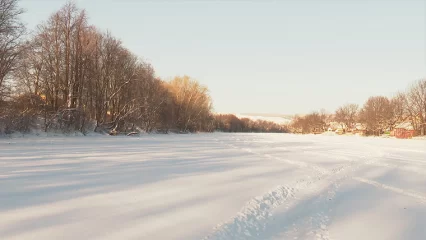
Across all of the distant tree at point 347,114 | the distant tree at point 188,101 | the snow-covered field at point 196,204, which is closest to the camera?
the snow-covered field at point 196,204

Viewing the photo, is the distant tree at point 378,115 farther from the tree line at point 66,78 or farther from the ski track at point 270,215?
the ski track at point 270,215

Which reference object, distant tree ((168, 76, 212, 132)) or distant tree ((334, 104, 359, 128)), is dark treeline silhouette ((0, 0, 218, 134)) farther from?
distant tree ((334, 104, 359, 128))

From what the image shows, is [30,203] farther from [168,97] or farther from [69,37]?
[168,97]

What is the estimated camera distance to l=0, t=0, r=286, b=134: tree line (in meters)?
19.4

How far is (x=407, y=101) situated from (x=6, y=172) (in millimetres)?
70772

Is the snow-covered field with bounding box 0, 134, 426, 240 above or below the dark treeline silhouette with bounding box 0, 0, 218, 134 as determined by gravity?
below

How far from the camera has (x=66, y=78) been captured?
88.1ft

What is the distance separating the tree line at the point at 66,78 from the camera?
1944cm

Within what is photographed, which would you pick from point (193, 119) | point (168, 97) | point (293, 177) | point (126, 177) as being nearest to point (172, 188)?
point (126, 177)

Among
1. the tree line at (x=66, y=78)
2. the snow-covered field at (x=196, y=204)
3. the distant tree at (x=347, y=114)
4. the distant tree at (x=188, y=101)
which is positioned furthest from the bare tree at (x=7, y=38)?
the distant tree at (x=347, y=114)

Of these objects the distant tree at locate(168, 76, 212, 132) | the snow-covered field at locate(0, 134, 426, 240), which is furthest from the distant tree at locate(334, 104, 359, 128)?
the snow-covered field at locate(0, 134, 426, 240)

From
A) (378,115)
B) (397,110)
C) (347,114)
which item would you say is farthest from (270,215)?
(347,114)

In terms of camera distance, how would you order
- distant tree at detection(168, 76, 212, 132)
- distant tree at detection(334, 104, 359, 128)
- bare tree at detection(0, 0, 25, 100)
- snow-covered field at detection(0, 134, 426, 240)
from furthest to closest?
1. distant tree at detection(334, 104, 359, 128)
2. distant tree at detection(168, 76, 212, 132)
3. bare tree at detection(0, 0, 25, 100)
4. snow-covered field at detection(0, 134, 426, 240)

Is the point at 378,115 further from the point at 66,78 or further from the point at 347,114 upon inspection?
the point at 66,78
